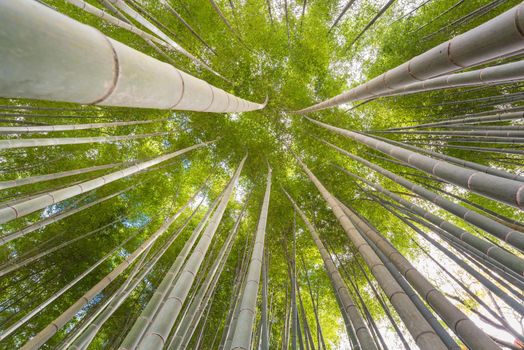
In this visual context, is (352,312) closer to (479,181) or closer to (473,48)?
(479,181)

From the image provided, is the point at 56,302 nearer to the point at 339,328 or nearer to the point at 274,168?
the point at 274,168

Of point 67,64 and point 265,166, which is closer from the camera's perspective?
point 67,64

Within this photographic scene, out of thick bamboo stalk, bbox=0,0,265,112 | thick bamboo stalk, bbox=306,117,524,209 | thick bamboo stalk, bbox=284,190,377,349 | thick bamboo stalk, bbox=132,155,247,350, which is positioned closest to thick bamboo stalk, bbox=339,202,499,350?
thick bamboo stalk, bbox=284,190,377,349

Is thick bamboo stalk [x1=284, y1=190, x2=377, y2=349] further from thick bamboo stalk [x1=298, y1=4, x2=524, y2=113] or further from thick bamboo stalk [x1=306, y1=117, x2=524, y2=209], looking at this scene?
thick bamboo stalk [x1=298, y1=4, x2=524, y2=113]

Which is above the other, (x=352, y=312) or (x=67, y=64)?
(x=352, y=312)

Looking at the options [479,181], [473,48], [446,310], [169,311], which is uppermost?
[473,48]

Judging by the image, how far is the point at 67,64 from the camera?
2.18ft

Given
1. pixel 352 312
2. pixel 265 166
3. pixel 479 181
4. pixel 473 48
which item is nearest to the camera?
pixel 473 48

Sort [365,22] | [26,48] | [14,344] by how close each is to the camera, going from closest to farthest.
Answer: [26,48] < [14,344] < [365,22]

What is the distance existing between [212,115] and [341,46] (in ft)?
12.5

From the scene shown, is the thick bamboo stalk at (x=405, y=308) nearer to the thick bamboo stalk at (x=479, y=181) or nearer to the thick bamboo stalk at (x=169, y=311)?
the thick bamboo stalk at (x=479, y=181)

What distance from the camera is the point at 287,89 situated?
268 inches

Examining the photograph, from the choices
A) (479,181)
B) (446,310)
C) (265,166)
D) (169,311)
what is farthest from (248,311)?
(265,166)

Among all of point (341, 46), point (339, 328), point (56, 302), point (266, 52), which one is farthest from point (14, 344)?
point (341, 46)
